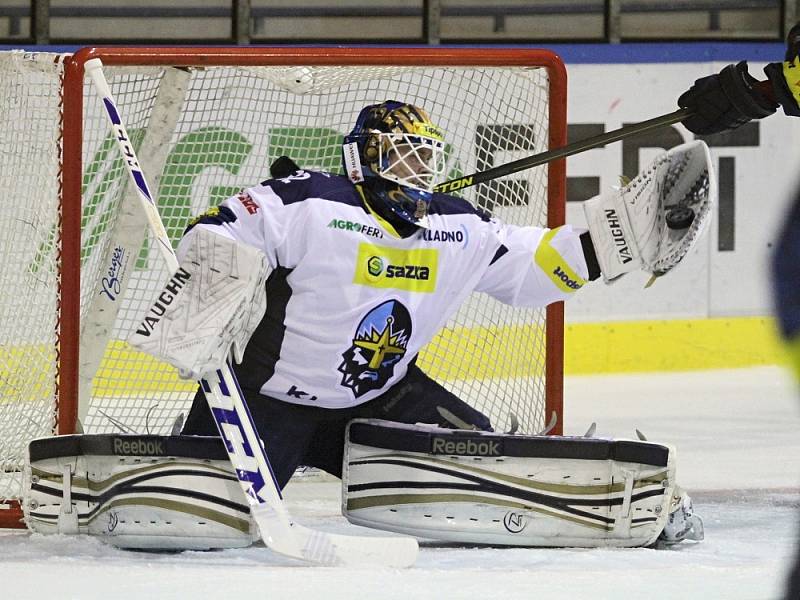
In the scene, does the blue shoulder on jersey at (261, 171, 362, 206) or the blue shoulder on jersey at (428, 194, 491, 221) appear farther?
the blue shoulder on jersey at (428, 194, 491, 221)

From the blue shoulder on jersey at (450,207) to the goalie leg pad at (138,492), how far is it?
67 cm

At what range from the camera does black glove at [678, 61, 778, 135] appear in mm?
3295

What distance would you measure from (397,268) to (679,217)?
23.3 inches

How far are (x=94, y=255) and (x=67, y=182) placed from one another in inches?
16.6

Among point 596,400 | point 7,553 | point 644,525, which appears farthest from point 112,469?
point 596,400

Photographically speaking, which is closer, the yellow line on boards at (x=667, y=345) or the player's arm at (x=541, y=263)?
the player's arm at (x=541, y=263)

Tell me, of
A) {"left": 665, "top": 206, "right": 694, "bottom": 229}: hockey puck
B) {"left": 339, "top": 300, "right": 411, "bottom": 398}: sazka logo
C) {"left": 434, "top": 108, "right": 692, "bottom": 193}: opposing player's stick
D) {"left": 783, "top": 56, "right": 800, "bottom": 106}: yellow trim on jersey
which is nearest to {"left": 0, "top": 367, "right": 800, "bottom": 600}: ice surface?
{"left": 339, "top": 300, "right": 411, "bottom": 398}: sazka logo

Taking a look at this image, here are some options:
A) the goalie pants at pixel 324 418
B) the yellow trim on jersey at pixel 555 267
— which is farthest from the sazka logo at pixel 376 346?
the yellow trim on jersey at pixel 555 267

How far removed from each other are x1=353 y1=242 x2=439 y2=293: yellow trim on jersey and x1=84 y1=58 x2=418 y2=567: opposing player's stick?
0.34m

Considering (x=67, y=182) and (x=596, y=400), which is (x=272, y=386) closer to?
(x=67, y=182)

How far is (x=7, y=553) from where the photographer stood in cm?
310

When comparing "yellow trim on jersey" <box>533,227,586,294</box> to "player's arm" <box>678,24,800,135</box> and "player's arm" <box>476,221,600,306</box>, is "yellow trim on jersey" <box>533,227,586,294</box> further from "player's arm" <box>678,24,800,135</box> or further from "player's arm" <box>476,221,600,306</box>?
"player's arm" <box>678,24,800,135</box>

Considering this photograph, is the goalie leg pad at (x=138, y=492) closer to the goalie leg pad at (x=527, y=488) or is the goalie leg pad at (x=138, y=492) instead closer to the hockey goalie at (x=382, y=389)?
the hockey goalie at (x=382, y=389)

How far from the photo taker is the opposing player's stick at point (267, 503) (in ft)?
9.77
